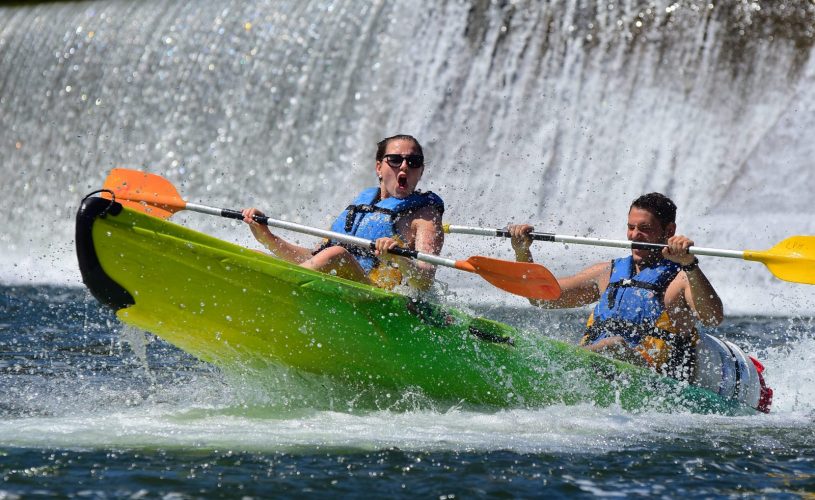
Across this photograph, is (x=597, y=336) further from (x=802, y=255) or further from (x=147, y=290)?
(x=147, y=290)

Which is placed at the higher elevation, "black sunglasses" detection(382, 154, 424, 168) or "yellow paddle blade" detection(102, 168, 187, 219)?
"black sunglasses" detection(382, 154, 424, 168)

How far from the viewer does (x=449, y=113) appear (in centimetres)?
1345

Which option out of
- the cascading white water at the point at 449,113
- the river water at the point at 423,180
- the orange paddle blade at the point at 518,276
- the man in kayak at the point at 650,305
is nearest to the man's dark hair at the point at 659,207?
the man in kayak at the point at 650,305

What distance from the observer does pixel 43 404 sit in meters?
5.55

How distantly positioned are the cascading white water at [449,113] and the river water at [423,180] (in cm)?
3

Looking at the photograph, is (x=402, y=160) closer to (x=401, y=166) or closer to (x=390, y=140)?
(x=401, y=166)

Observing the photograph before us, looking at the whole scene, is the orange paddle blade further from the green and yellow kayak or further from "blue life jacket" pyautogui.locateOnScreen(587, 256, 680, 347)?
"blue life jacket" pyautogui.locateOnScreen(587, 256, 680, 347)

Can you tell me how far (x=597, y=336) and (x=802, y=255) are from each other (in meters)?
1.12

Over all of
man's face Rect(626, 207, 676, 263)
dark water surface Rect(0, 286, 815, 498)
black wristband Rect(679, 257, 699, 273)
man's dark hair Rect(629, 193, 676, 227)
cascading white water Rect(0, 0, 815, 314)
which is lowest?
dark water surface Rect(0, 286, 815, 498)

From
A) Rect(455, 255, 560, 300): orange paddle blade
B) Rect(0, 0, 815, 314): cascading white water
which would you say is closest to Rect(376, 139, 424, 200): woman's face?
Rect(455, 255, 560, 300): orange paddle blade

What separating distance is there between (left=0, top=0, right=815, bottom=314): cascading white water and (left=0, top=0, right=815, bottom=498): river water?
3 cm

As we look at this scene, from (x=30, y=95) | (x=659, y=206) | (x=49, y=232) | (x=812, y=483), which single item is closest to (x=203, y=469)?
(x=812, y=483)

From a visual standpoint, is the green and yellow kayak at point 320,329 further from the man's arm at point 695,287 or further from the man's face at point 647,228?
the man's face at point 647,228

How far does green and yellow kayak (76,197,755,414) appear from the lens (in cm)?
521
